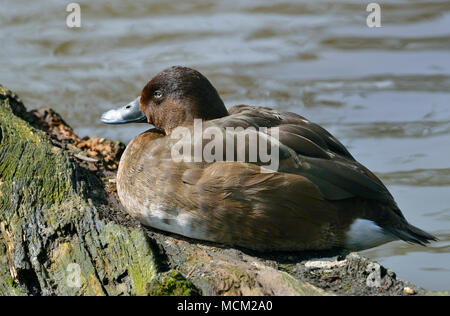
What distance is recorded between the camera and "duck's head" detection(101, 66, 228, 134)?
467 centimetres

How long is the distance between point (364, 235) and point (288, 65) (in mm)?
5045

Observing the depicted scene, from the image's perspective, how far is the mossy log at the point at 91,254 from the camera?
3.38 m

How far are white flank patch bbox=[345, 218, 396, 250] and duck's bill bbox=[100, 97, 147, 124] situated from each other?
68.8 inches

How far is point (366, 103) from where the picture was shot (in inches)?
310

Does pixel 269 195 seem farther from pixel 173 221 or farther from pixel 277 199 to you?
pixel 173 221

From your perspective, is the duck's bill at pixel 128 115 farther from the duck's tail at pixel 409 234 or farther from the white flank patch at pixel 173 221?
the duck's tail at pixel 409 234

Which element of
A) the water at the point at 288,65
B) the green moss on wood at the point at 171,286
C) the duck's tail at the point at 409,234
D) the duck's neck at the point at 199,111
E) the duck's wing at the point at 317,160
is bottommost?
the green moss on wood at the point at 171,286

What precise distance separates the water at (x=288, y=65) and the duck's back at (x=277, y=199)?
4.12 ft

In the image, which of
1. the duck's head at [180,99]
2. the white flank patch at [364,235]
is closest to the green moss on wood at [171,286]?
the white flank patch at [364,235]

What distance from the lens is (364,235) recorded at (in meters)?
4.20

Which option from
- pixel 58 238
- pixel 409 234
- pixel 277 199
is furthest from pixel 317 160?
pixel 58 238

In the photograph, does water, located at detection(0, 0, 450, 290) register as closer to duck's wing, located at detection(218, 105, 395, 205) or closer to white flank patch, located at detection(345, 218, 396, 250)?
white flank patch, located at detection(345, 218, 396, 250)
